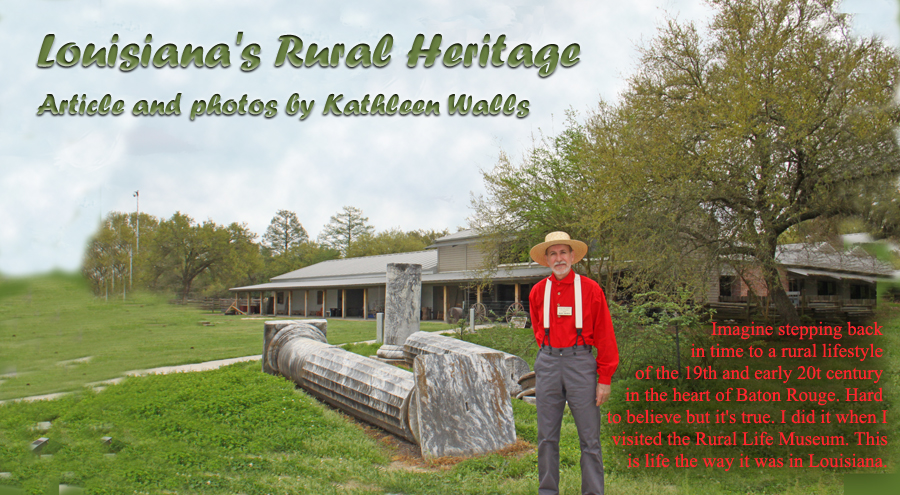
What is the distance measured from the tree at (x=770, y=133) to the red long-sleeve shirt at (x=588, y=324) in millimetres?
9368

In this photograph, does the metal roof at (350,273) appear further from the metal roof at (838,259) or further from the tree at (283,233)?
the tree at (283,233)

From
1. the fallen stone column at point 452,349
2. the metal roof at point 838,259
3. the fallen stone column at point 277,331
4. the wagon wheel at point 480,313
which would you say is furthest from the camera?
the wagon wheel at point 480,313

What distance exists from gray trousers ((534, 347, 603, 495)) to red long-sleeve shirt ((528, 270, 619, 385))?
2.9 inches

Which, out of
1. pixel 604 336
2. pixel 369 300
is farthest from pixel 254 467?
pixel 369 300

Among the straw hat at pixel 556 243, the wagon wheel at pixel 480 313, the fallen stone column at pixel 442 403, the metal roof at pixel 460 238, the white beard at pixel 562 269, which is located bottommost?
the wagon wheel at pixel 480 313

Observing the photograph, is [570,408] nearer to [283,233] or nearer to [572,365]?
[572,365]

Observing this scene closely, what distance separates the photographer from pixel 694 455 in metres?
5.13

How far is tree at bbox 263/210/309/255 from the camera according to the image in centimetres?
8075

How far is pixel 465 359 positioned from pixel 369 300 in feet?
104

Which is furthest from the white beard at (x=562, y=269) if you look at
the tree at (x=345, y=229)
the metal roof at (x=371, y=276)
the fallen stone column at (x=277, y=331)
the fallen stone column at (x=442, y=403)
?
the tree at (x=345, y=229)

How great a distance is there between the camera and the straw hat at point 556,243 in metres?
3.95

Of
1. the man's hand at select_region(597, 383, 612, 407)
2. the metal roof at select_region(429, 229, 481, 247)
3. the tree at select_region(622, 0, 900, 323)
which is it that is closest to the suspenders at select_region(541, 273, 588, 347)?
the man's hand at select_region(597, 383, 612, 407)

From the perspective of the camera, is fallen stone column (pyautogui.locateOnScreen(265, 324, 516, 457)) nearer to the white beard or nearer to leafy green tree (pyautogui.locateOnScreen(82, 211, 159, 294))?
the white beard

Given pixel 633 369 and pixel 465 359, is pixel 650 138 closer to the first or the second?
pixel 633 369
